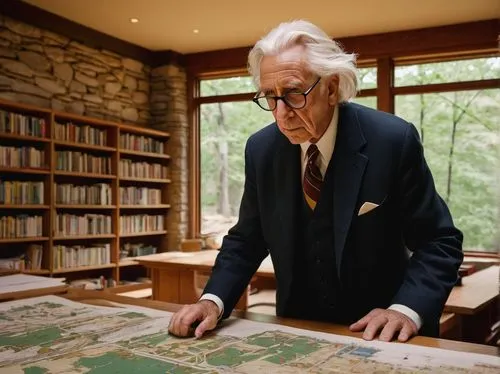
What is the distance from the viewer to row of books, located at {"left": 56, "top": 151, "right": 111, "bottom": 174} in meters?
5.65

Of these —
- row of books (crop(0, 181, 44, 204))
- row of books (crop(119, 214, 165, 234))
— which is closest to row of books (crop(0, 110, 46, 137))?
row of books (crop(0, 181, 44, 204))

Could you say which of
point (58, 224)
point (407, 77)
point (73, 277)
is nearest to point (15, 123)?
point (58, 224)

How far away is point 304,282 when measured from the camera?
55.3 inches

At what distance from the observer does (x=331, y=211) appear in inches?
52.9

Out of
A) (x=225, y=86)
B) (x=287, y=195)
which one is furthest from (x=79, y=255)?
(x=287, y=195)

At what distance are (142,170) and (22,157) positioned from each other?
1786mm

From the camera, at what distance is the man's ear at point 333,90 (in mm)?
1294

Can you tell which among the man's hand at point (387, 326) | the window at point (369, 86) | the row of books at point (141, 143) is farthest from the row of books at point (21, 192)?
the man's hand at point (387, 326)

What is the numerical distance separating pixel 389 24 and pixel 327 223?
5.21 meters

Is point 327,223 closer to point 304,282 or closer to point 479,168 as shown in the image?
point 304,282

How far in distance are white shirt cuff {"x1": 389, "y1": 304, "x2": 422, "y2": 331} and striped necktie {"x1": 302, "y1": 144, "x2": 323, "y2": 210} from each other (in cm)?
35

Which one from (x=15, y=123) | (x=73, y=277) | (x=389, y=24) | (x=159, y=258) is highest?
(x=389, y=24)

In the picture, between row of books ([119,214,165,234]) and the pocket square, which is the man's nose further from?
row of books ([119,214,165,234])

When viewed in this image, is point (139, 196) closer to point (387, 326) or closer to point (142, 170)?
point (142, 170)
